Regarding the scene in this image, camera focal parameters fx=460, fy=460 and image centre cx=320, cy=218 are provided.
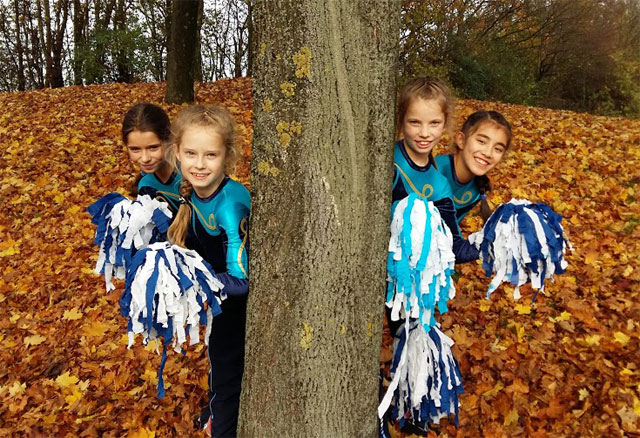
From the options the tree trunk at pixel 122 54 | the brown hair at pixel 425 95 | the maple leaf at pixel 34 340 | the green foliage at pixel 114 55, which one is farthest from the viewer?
the tree trunk at pixel 122 54

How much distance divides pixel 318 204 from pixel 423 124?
0.72 metres

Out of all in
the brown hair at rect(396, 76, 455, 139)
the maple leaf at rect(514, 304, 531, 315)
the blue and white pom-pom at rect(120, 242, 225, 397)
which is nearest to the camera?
the blue and white pom-pom at rect(120, 242, 225, 397)

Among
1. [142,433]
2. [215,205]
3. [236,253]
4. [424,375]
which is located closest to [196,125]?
[215,205]

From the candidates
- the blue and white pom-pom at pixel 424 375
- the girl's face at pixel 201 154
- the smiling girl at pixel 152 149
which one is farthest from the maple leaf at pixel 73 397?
the blue and white pom-pom at pixel 424 375

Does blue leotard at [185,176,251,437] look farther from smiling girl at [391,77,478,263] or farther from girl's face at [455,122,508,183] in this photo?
girl's face at [455,122,508,183]

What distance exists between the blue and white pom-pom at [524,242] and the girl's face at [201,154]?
118 centimetres

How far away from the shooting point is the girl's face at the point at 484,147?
2174mm

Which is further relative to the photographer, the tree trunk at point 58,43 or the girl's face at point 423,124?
the tree trunk at point 58,43

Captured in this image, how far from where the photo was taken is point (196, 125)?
193 centimetres

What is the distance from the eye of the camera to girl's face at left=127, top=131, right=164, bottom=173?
98.0 inches

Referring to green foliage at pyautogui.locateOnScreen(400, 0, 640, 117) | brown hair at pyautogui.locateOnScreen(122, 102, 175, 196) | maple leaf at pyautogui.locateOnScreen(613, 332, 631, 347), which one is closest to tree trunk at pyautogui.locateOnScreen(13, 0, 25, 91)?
green foliage at pyautogui.locateOnScreen(400, 0, 640, 117)

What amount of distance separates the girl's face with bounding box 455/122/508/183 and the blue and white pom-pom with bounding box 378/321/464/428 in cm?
84

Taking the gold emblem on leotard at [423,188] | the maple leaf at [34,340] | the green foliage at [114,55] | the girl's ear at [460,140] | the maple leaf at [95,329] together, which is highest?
the green foliage at [114,55]

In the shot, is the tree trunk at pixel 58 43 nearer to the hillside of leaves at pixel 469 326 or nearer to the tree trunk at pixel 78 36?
the tree trunk at pixel 78 36
